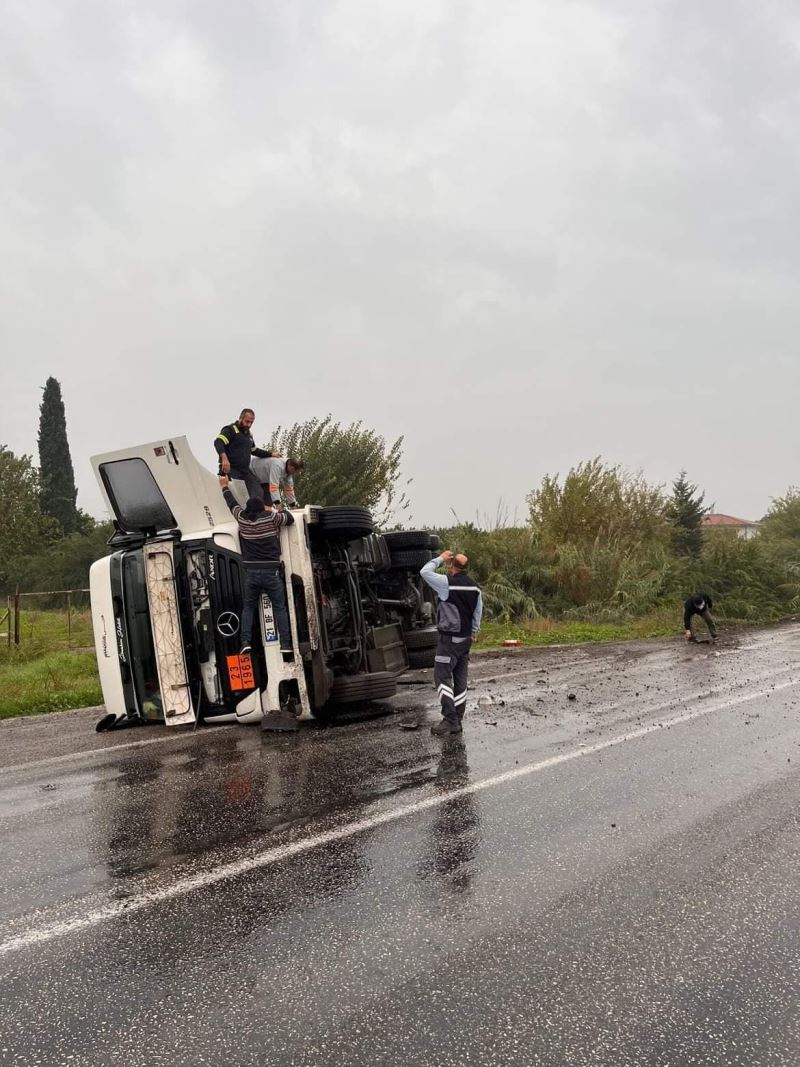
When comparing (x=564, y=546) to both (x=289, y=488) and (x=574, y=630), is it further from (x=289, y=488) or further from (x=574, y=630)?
(x=289, y=488)

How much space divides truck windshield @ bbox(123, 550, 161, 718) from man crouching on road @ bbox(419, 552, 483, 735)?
252 centimetres

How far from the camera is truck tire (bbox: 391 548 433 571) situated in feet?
30.7

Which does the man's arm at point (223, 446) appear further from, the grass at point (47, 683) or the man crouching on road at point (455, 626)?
the grass at point (47, 683)

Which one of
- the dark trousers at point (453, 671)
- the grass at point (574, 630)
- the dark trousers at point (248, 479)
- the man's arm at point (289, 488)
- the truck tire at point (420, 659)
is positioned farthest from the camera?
the grass at point (574, 630)

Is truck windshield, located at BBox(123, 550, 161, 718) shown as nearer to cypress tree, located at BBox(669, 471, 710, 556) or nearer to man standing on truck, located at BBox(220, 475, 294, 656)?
man standing on truck, located at BBox(220, 475, 294, 656)

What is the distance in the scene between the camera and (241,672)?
294 inches

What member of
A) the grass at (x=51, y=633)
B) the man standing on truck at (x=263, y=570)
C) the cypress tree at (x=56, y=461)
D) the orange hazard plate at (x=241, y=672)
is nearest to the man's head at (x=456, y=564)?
the man standing on truck at (x=263, y=570)

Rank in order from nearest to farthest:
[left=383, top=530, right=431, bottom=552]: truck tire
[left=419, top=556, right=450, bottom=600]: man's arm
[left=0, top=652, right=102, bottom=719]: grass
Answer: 1. [left=419, top=556, right=450, bottom=600]: man's arm
2. [left=383, top=530, right=431, bottom=552]: truck tire
3. [left=0, top=652, right=102, bottom=719]: grass

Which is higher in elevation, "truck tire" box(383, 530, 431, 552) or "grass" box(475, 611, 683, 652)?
"truck tire" box(383, 530, 431, 552)

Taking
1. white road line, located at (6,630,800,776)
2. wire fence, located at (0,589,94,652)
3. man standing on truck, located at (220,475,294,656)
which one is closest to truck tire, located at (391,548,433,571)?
white road line, located at (6,630,800,776)

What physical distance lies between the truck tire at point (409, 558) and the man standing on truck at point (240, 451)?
199 centimetres

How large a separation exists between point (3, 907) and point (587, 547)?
21.2 m

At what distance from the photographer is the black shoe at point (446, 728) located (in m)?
7.15

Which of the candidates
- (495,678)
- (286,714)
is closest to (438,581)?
(286,714)
